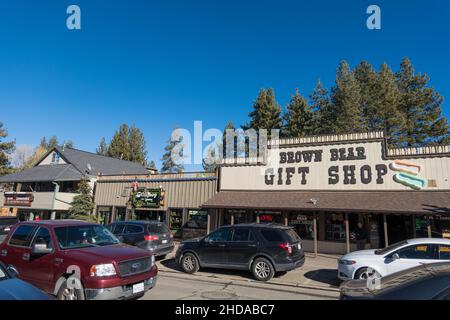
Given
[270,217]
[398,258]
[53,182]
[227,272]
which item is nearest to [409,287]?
[398,258]

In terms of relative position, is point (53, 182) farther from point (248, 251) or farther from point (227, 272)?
point (248, 251)

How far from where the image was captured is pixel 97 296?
233 inches

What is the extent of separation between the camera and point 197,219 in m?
21.9

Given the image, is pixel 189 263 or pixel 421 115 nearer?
pixel 189 263

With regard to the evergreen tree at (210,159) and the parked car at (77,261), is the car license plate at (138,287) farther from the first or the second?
the evergreen tree at (210,159)

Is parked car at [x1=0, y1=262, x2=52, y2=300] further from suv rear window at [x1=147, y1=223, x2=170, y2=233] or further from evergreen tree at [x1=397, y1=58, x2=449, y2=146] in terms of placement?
evergreen tree at [x1=397, y1=58, x2=449, y2=146]

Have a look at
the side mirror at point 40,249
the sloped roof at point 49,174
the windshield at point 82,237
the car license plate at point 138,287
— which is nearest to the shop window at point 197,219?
the sloped roof at point 49,174

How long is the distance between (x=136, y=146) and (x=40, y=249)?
183 ft

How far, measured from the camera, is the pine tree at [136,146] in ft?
196

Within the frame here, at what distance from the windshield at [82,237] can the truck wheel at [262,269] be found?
4.84 m

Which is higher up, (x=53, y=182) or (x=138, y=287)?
(x=53, y=182)

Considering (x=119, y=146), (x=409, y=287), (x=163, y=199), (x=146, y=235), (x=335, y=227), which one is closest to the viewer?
(x=409, y=287)

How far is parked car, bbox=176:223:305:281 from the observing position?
10.2 metres
